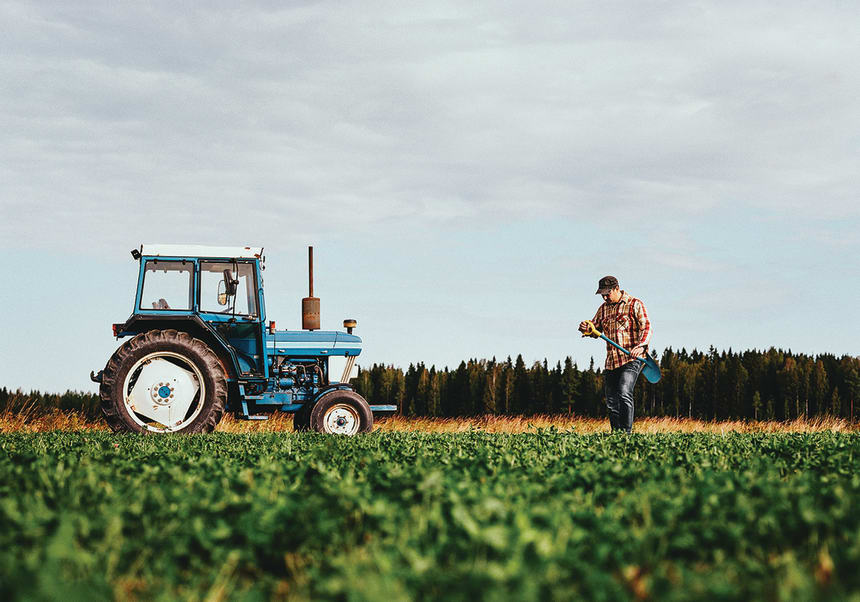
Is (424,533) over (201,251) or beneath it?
beneath

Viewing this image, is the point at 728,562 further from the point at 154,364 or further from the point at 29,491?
the point at 154,364

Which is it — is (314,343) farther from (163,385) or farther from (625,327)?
(625,327)

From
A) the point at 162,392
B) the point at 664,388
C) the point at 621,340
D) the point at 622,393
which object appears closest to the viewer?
the point at 162,392

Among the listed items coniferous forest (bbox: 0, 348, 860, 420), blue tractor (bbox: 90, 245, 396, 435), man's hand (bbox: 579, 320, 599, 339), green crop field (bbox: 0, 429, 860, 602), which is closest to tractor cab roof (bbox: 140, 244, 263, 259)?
blue tractor (bbox: 90, 245, 396, 435)

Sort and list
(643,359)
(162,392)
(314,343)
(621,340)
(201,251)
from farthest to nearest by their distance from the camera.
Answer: (314,343) → (201,251) → (621,340) → (643,359) → (162,392)

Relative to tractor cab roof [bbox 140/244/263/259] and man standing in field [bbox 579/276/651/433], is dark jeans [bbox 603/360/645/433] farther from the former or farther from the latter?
tractor cab roof [bbox 140/244/263/259]

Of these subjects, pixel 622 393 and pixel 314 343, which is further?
pixel 314 343

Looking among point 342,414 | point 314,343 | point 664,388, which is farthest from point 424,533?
point 664,388

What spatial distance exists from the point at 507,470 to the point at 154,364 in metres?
7.13

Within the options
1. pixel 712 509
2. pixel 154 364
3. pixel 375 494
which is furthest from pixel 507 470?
pixel 154 364

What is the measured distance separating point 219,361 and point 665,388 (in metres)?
29.9

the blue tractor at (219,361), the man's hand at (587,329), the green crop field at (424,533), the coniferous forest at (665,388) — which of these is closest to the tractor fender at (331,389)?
the blue tractor at (219,361)

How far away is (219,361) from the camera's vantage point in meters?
11.3

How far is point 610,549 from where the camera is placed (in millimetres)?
3277
